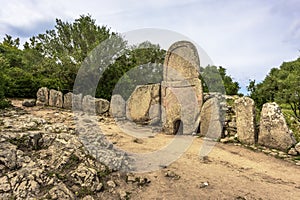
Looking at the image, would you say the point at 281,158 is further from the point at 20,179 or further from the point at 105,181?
the point at 20,179

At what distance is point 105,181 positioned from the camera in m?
4.29

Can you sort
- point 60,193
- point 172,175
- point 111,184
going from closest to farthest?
point 60,193
point 111,184
point 172,175

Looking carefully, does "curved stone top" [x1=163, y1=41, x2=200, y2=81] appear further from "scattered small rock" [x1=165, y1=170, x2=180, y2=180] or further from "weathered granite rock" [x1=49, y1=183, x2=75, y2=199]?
"weathered granite rock" [x1=49, y1=183, x2=75, y2=199]

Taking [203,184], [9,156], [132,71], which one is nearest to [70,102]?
[132,71]

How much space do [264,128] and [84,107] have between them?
874 cm

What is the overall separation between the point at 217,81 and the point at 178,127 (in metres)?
12.1

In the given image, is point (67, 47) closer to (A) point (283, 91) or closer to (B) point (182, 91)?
(B) point (182, 91)

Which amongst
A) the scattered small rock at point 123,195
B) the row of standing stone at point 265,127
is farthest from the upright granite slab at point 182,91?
the scattered small rock at point 123,195

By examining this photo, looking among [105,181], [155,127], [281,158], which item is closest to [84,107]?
[155,127]

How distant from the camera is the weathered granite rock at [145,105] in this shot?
10.4m

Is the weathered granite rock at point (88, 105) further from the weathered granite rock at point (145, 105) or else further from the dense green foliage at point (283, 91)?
the dense green foliage at point (283, 91)

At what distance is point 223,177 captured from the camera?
4.79 m

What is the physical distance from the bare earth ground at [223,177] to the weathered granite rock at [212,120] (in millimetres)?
1255

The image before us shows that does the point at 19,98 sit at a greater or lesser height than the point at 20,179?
greater
